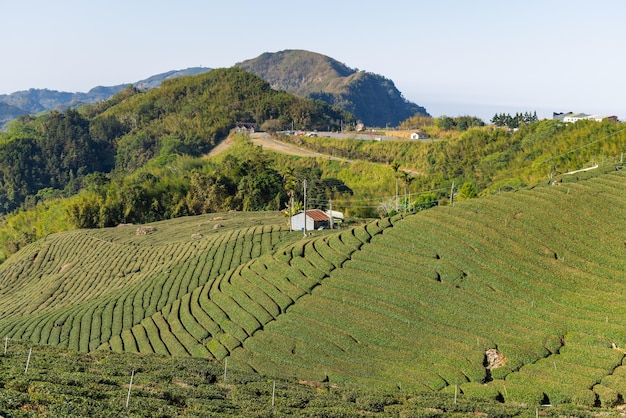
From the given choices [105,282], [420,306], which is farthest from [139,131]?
[420,306]

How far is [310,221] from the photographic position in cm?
5678

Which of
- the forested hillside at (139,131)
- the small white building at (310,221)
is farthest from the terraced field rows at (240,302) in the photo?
the forested hillside at (139,131)

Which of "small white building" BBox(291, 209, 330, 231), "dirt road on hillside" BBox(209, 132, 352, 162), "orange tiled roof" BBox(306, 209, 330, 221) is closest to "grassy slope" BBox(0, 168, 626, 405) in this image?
"small white building" BBox(291, 209, 330, 231)

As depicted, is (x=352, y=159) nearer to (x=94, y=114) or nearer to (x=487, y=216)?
(x=487, y=216)

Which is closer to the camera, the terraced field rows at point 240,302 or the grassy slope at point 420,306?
the grassy slope at point 420,306

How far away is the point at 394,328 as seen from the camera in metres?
29.9

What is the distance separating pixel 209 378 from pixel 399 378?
8.93 m

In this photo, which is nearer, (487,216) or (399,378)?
(399,378)

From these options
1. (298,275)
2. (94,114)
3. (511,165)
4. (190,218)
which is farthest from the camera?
(94,114)

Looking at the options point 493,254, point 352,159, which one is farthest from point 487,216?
point 352,159

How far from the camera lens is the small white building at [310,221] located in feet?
184

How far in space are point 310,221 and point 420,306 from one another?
26.6 m

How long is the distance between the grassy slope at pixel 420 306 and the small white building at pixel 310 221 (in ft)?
35.4

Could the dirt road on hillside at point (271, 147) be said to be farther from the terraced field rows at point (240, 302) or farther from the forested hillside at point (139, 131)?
the terraced field rows at point (240, 302)
